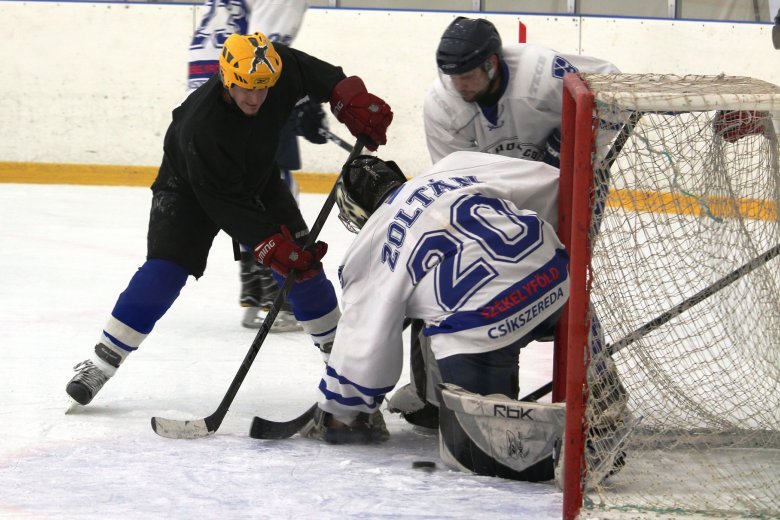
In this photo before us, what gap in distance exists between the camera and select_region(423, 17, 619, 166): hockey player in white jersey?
2.84m

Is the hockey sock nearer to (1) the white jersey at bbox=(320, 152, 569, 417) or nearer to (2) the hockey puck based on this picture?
(1) the white jersey at bbox=(320, 152, 569, 417)

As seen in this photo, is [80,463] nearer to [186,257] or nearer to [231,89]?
[186,257]

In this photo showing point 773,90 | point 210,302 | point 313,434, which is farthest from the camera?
point 210,302

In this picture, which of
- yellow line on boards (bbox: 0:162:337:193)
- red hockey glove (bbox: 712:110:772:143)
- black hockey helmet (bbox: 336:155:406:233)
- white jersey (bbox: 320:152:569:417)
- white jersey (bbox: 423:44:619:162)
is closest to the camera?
red hockey glove (bbox: 712:110:772:143)

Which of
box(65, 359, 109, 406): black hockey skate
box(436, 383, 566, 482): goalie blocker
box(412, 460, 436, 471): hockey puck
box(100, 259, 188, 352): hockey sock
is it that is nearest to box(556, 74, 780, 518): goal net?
box(436, 383, 566, 482): goalie blocker

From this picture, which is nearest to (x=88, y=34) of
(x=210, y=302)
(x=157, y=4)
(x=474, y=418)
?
(x=157, y=4)

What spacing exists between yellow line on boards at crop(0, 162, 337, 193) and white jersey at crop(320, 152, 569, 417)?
4.03 meters

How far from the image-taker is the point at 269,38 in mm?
3807

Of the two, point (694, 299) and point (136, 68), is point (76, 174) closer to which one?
point (136, 68)

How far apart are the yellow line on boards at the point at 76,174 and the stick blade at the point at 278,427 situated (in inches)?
151

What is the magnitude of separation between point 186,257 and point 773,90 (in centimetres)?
139

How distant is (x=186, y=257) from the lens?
283cm

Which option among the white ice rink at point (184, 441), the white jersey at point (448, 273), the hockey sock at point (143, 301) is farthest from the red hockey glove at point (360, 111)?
the white ice rink at point (184, 441)

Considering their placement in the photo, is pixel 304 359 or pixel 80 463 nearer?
pixel 80 463
